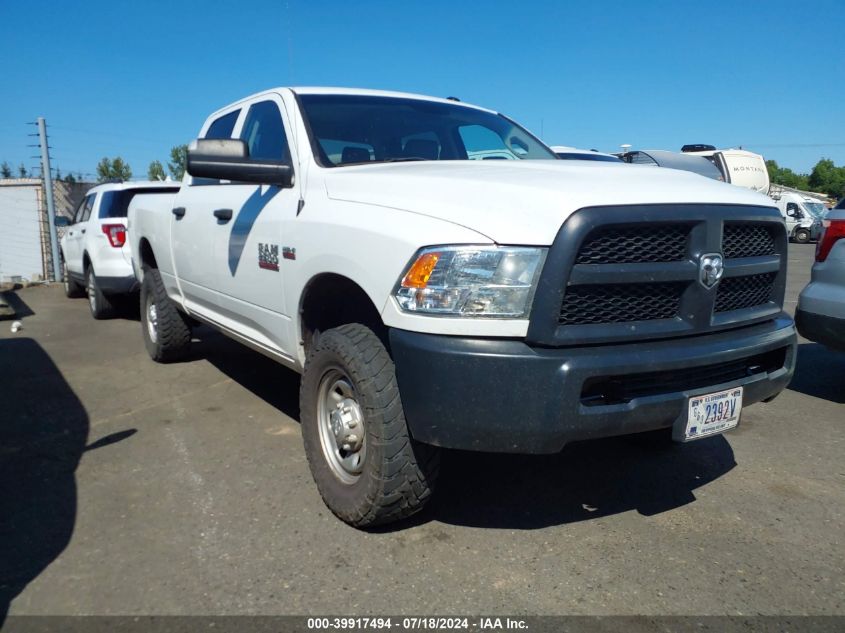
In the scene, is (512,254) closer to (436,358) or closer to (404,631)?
(436,358)

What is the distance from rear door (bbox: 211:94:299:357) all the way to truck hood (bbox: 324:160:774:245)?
461 millimetres

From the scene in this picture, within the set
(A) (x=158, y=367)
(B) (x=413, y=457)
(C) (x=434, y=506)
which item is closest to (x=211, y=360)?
(A) (x=158, y=367)

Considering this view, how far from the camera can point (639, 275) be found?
2586mm

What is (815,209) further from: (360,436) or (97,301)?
(360,436)

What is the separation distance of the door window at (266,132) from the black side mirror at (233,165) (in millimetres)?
170

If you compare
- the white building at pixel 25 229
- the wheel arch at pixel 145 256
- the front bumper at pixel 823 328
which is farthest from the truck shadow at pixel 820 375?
the white building at pixel 25 229

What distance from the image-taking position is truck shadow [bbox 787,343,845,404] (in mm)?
5320

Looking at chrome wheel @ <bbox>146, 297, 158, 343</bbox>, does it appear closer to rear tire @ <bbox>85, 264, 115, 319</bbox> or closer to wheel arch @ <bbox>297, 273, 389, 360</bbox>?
rear tire @ <bbox>85, 264, 115, 319</bbox>

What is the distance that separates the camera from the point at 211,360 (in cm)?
646

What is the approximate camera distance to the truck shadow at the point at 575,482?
328 centimetres

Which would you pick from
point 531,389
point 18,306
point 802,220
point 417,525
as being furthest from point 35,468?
point 802,220

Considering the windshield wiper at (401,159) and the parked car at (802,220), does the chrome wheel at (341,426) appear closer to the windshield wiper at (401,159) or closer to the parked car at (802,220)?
the windshield wiper at (401,159)

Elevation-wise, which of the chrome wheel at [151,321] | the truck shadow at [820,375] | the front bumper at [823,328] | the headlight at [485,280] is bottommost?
the truck shadow at [820,375]

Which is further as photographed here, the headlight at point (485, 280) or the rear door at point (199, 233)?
the rear door at point (199, 233)
